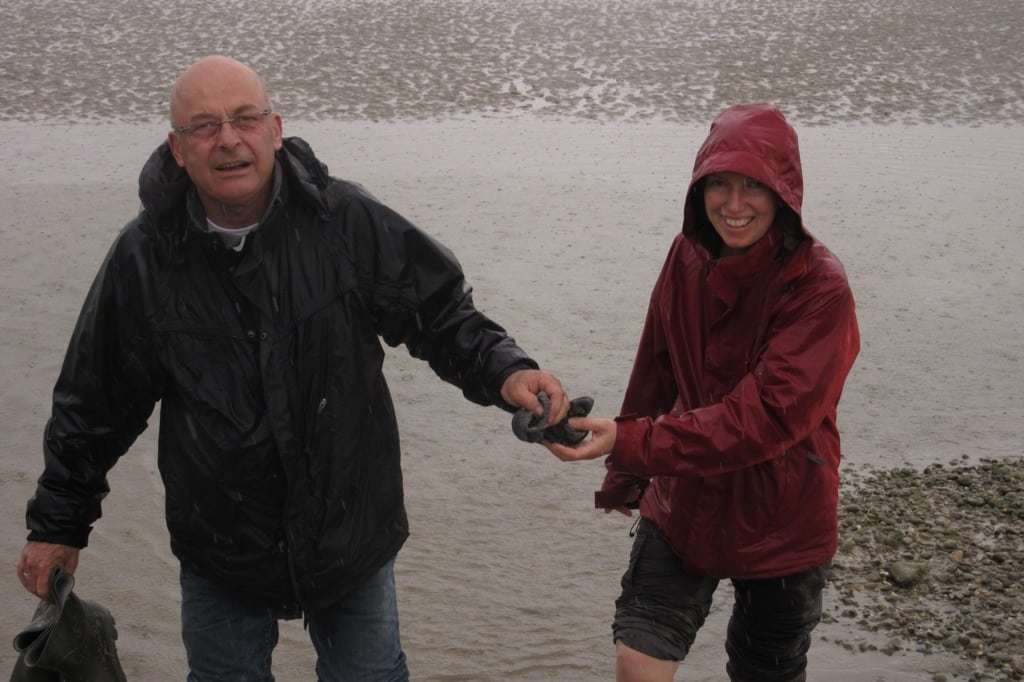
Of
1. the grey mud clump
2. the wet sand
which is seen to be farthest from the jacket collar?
the grey mud clump

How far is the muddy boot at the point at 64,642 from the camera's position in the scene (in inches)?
129

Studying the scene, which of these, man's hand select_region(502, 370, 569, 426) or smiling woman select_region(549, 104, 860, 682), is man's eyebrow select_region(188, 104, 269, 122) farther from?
smiling woman select_region(549, 104, 860, 682)

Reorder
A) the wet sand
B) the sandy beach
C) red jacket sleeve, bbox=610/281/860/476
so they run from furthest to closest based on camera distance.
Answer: the sandy beach → the wet sand → red jacket sleeve, bbox=610/281/860/476

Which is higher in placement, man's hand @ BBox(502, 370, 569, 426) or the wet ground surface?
the wet ground surface

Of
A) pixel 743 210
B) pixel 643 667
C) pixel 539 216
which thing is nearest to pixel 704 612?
pixel 643 667

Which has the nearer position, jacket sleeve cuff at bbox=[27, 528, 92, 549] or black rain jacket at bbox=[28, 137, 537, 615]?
black rain jacket at bbox=[28, 137, 537, 615]

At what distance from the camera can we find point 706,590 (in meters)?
3.62

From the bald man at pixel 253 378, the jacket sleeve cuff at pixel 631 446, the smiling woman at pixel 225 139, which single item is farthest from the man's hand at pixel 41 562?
the jacket sleeve cuff at pixel 631 446

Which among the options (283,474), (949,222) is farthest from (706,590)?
(949,222)

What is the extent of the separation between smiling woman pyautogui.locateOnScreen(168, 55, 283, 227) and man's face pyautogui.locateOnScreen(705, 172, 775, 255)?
1180 mm

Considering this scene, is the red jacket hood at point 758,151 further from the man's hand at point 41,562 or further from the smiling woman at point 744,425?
the man's hand at point 41,562

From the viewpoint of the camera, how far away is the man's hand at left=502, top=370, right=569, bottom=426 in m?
3.39

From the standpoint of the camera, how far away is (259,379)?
3.25m

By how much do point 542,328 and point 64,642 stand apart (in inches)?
186
